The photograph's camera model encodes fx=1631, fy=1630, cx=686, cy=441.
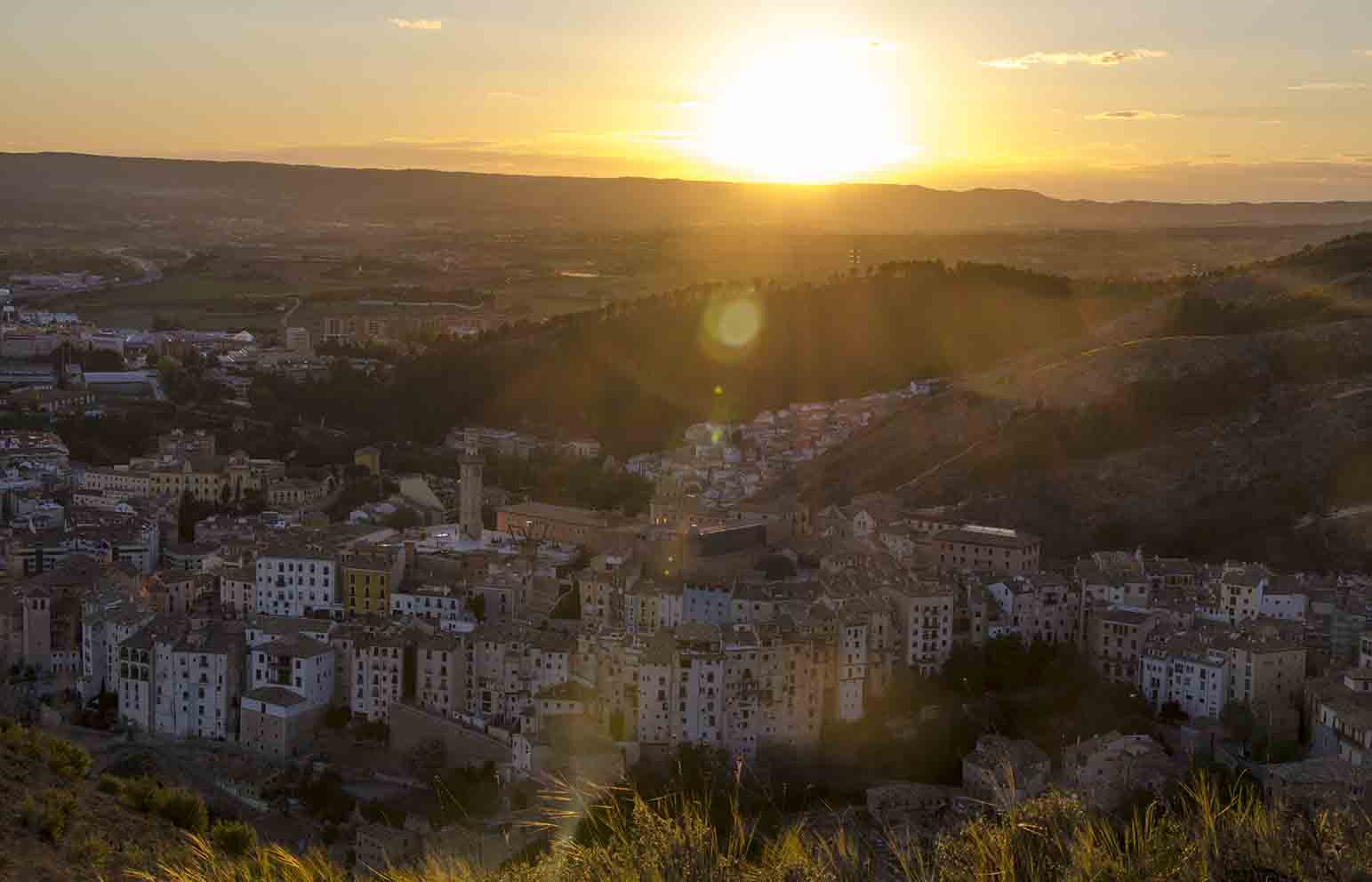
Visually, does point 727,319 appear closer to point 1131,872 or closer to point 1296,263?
point 1296,263

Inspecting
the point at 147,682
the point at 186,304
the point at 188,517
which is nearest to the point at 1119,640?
the point at 147,682

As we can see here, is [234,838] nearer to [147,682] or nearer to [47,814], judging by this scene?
[47,814]

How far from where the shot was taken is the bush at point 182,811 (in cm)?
988

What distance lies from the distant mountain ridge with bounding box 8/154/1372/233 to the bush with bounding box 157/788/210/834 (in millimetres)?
76785

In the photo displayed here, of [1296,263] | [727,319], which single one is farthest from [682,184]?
[1296,263]

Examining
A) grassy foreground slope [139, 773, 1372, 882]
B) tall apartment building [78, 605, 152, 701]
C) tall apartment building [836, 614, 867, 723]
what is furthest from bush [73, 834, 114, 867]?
tall apartment building [78, 605, 152, 701]

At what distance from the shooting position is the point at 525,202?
95.9 metres

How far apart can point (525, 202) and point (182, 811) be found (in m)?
87.6

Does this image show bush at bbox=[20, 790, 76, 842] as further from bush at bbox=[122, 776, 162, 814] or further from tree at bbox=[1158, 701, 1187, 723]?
tree at bbox=[1158, 701, 1187, 723]

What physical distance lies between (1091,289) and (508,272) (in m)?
28.8

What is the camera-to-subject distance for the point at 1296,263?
118ft

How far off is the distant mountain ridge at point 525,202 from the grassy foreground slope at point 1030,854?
8181 centimetres

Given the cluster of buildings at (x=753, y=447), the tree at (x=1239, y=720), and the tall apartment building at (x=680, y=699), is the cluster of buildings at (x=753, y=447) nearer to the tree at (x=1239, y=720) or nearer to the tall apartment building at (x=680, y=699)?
the tall apartment building at (x=680, y=699)

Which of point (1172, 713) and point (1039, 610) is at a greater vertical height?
point (1039, 610)
